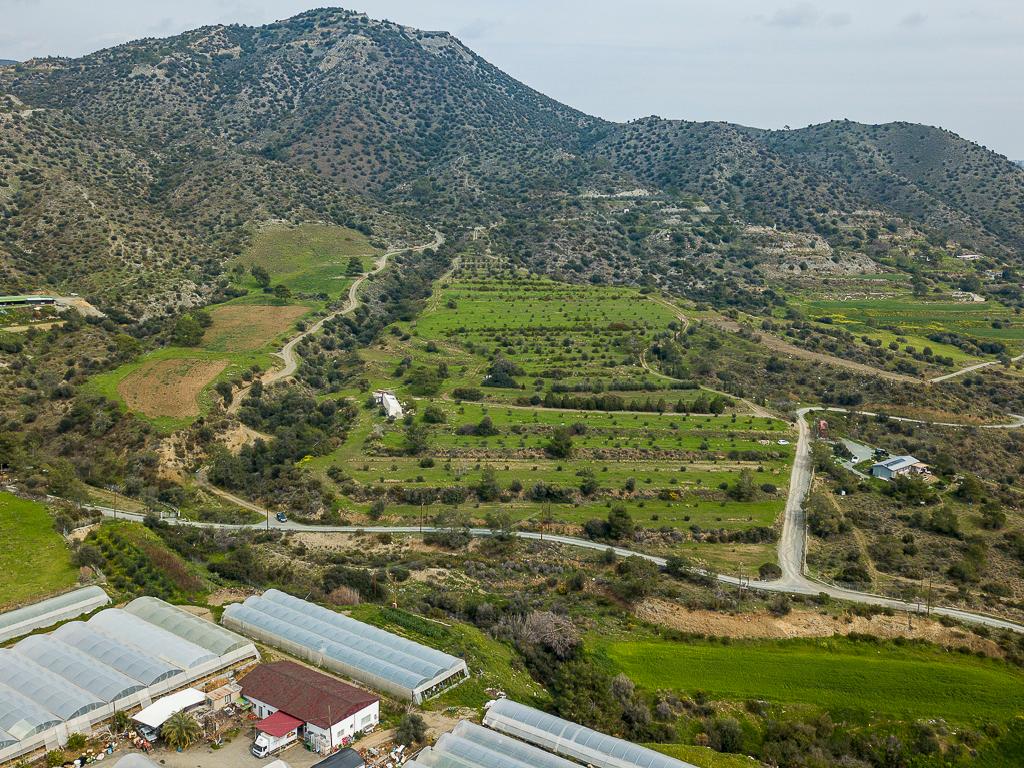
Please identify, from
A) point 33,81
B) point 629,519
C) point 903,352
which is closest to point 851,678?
point 629,519

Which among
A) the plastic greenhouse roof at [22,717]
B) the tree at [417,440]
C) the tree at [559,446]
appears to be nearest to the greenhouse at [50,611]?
the plastic greenhouse roof at [22,717]

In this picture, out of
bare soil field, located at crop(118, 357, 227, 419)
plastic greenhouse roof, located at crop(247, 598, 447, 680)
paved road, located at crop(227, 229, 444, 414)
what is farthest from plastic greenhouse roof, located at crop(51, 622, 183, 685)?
paved road, located at crop(227, 229, 444, 414)

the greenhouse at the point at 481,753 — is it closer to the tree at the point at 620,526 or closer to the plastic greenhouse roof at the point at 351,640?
the plastic greenhouse roof at the point at 351,640

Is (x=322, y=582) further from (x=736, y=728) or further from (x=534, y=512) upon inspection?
(x=736, y=728)

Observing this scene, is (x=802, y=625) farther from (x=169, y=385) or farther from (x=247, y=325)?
(x=247, y=325)

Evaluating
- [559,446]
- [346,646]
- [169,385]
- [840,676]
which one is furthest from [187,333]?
[840,676]
